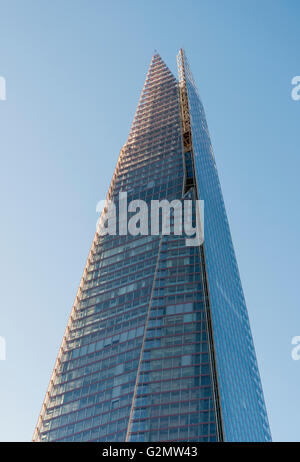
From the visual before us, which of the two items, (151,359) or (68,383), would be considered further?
(68,383)

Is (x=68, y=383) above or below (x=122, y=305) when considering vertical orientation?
below

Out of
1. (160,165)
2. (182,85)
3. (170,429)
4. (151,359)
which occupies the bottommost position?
(170,429)

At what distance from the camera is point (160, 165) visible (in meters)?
167

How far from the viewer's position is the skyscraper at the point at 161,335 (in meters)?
112

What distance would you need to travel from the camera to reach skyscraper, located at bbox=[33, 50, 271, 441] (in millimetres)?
112000

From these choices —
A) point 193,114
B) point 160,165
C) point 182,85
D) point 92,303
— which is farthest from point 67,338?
point 182,85

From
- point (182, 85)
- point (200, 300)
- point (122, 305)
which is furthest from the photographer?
point (182, 85)

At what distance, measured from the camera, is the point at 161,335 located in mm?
123125

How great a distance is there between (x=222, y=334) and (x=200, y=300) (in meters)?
8.70

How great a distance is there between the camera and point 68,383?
131m

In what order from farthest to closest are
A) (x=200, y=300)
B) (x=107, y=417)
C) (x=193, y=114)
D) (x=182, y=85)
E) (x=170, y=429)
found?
(x=182, y=85) < (x=193, y=114) < (x=200, y=300) < (x=107, y=417) < (x=170, y=429)

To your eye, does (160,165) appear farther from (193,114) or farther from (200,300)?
(200,300)

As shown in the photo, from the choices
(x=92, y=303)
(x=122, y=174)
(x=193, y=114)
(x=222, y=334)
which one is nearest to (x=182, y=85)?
(x=193, y=114)

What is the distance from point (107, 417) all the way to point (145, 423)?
34.4 ft
